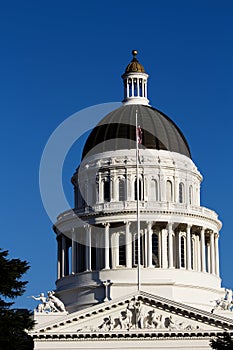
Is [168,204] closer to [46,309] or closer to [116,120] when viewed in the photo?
[116,120]

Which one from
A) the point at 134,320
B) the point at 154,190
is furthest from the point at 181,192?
the point at 134,320

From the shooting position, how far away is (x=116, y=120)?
441 ft

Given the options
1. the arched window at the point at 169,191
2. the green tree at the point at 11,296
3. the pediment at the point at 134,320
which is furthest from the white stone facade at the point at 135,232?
the green tree at the point at 11,296

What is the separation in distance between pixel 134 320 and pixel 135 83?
30.6 m

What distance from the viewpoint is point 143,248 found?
130 metres

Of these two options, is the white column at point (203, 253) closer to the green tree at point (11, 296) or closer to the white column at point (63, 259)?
the white column at point (63, 259)

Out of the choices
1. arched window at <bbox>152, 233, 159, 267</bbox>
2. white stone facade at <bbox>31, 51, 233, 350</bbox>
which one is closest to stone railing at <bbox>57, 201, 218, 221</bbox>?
white stone facade at <bbox>31, 51, 233, 350</bbox>

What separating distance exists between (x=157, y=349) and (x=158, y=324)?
186cm

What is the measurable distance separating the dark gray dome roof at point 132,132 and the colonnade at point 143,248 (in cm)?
731

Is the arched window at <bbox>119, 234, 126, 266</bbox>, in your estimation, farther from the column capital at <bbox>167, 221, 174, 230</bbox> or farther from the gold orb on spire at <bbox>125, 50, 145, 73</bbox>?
the gold orb on spire at <bbox>125, 50, 145, 73</bbox>

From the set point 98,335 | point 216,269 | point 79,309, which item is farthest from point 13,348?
point 216,269

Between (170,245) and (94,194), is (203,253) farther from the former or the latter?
(94,194)

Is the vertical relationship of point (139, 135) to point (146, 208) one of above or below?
above

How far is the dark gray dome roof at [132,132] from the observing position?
439ft
